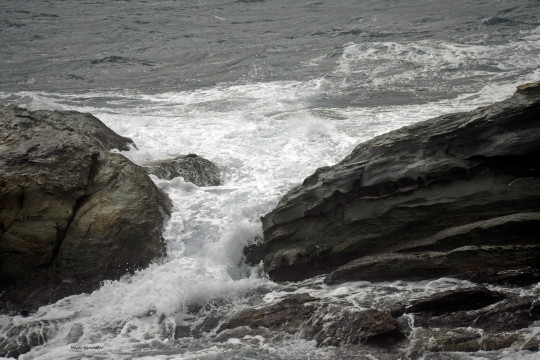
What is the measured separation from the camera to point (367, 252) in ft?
24.2

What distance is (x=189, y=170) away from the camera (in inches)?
428

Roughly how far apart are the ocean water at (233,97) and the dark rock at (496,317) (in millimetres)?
213

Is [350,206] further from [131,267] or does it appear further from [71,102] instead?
Answer: [71,102]

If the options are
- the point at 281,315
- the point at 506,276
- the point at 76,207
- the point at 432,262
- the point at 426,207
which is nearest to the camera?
the point at 506,276

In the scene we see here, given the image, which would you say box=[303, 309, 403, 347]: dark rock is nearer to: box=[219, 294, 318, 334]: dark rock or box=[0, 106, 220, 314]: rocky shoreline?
box=[219, 294, 318, 334]: dark rock

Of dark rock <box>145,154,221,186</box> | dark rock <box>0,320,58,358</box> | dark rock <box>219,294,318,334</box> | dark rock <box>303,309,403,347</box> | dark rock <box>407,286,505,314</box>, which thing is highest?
dark rock <box>145,154,221,186</box>

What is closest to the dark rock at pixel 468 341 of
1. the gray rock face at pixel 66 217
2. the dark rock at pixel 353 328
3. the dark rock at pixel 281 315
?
the dark rock at pixel 353 328

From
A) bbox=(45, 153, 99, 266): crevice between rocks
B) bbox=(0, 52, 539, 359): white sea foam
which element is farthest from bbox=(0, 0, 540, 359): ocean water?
bbox=(45, 153, 99, 266): crevice between rocks

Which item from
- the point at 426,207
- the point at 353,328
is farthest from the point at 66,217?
the point at 426,207

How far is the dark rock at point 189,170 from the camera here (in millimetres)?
10602

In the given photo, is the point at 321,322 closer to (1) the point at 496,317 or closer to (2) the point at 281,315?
(2) the point at 281,315

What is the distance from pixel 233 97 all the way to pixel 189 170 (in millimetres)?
6792

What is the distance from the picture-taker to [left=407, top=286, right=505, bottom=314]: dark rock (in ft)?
18.8

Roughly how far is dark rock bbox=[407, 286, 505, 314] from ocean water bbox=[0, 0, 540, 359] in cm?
37
